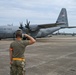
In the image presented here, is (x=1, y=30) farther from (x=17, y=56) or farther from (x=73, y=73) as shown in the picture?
(x=17, y=56)

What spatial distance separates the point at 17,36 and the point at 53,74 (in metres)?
4.37

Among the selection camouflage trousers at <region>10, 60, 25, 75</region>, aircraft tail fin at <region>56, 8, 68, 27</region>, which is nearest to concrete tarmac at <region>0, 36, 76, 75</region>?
camouflage trousers at <region>10, 60, 25, 75</region>

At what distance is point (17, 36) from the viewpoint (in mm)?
6328

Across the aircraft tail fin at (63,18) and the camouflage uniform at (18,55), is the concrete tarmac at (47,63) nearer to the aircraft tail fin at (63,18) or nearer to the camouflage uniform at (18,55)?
the camouflage uniform at (18,55)

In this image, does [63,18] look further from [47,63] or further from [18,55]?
[18,55]

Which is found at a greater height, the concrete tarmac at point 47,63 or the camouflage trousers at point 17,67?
the camouflage trousers at point 17,67

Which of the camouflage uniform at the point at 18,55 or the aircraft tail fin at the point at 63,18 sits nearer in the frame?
the camouflage uniform at the point at 18,55

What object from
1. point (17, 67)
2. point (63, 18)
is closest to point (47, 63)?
point (17, 67)

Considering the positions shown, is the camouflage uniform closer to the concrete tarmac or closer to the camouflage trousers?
the camouflage trousers

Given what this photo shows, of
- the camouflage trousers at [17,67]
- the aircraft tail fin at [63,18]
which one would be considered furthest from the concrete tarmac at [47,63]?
the aircraft tail fin at [63,18]

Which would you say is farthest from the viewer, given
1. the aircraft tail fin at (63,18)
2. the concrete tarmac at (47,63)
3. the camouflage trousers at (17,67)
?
the aircraft tail fin at (63,18)

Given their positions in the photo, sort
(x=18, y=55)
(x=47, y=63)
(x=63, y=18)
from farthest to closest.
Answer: (x=63, y=18)
(x=47, y=63)
(x=18, y=55)

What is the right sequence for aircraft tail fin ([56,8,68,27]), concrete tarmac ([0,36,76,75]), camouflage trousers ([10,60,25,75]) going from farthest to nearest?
aircraft tail fin ([56,8,68,27]), concrete tarmac ([0,36,76,75]), camouflage trousers ([10,60,25,75])

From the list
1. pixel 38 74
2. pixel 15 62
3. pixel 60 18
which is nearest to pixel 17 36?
pixel 15 62
